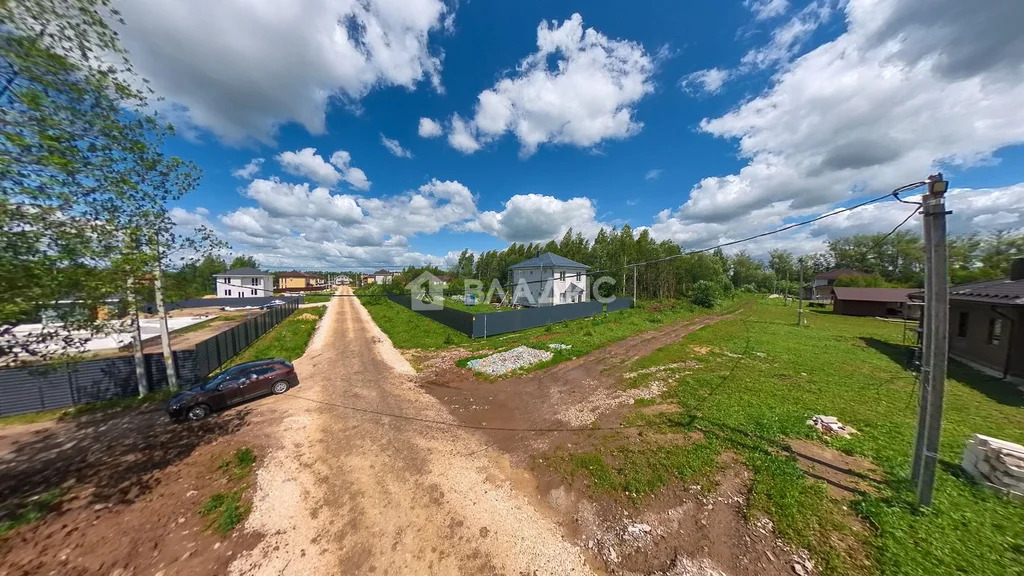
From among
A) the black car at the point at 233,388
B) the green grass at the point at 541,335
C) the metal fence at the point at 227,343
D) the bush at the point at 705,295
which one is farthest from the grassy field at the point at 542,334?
the bush at the point at 705,295

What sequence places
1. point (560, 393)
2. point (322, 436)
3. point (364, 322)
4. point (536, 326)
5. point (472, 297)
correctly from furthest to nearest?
point (472, 297)
point (364, 322)
point (536, 326)
point (560, 393)
point (322, 436)

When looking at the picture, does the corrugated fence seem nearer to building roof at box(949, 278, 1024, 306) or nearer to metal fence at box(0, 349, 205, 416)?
metal fence at box(0, 349, 205, 416)

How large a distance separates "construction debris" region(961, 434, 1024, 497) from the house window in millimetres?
12448

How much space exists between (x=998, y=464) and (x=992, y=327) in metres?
13.6

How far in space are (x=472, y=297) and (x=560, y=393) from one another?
33.0 meters

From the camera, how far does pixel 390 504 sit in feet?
18.0

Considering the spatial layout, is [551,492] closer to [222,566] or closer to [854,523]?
[854,523]

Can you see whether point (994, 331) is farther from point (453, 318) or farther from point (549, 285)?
point (549, 285)

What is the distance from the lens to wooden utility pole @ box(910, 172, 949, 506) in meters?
4.32

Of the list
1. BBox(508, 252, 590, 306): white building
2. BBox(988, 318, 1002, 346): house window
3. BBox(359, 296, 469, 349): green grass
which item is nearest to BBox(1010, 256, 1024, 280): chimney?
BBox(988, 318, 1002, 346): house window

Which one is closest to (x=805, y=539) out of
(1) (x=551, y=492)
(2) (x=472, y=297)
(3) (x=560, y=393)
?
(1) (x=551, y=492)

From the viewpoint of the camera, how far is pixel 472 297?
42625mm

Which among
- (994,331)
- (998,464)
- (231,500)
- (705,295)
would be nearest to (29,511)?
(231,500)

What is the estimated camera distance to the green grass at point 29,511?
5163 mm
